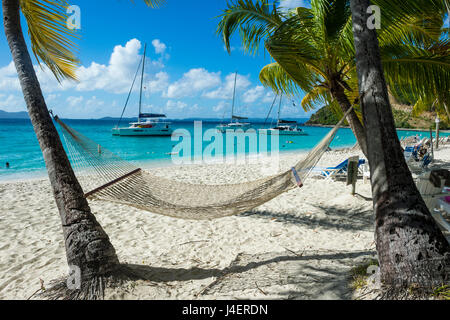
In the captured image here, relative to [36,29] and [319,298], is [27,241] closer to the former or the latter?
[36,29]

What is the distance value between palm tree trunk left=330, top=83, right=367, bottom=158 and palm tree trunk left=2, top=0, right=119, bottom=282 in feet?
7.64

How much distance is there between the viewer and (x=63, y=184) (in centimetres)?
181

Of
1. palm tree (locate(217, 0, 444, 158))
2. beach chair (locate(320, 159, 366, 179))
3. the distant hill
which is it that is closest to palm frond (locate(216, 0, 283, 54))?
palm tree (locate(217, 0, 444, 158))

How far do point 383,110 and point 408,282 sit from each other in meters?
0.90

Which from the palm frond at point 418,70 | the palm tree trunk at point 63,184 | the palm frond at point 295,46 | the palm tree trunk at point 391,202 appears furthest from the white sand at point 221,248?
the palm frond at point 295,46

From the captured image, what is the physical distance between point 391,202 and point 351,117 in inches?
54.0

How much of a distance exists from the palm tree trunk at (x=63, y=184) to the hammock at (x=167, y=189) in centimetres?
16

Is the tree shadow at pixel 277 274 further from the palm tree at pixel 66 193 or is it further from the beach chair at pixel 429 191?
the beach chair at pixel 429 191

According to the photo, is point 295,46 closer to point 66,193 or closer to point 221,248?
point 221,248

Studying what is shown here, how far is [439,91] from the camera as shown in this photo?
2.56m

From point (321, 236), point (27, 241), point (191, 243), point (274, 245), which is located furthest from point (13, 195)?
point (321, 236)

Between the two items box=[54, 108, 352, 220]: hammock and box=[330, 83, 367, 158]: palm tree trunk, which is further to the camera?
box=[330, 83, 367, 158]: palm tree trunk

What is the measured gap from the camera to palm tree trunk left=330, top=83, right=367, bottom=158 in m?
2.61

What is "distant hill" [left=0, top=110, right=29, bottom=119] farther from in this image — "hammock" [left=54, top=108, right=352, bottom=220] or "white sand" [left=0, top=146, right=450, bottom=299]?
"hammock" [left=54, top=108, right=352, bottom=220]
